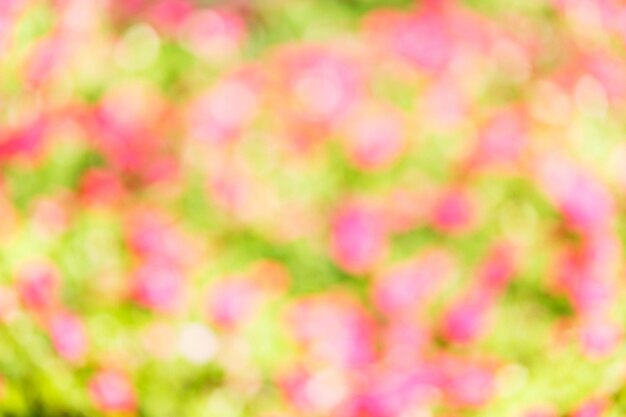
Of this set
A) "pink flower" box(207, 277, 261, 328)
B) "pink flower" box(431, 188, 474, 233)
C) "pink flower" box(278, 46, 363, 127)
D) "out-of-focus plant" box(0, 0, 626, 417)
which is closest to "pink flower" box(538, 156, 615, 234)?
"out-of-focus plant" box(0, 0, 626, 417)

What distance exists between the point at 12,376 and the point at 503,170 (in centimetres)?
78

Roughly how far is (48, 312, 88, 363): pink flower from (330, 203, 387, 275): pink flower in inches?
14.4

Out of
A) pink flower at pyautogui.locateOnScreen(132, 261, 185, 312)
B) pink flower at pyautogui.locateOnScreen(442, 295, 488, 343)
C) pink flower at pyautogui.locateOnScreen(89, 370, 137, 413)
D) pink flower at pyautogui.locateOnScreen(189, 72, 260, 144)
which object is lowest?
pink flower at pyautogui.locateOnScreen(89, 370, 137, 413)

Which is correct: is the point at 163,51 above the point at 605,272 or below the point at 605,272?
above

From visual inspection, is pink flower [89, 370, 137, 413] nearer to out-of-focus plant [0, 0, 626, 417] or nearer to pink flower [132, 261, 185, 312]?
out-of-focus plant [0, 0, 626, 417]

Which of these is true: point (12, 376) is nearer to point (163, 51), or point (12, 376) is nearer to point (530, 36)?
point (163, 51)

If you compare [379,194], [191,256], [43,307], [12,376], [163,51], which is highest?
[163,51]

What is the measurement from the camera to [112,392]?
3.84 feet

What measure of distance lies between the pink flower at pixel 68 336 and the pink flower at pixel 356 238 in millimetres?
367

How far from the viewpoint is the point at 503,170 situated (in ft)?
4.93

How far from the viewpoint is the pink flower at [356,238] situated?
1.38 meters

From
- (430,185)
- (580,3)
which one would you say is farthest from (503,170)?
(580,3)

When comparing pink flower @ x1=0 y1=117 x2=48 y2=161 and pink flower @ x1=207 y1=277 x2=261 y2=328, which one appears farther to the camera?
pink flower @ x1=0 y1=117 x2=48 y2=161

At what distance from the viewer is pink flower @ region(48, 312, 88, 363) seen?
120 centimetres
